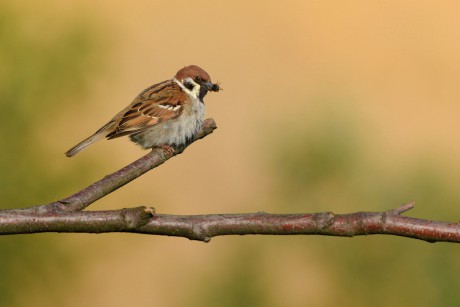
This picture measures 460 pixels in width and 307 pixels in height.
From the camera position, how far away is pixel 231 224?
1378 millimetres

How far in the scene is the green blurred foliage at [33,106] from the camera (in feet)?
11.4

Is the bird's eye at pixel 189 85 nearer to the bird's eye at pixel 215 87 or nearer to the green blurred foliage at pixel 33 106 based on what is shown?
the bird's eye at pixel 215 87

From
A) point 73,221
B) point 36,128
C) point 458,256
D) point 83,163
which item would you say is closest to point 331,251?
point 458,256

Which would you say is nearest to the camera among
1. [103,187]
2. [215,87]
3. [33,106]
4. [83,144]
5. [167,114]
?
[103,187]

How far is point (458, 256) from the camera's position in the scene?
3.37 metres

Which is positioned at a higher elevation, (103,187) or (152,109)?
(152,109)

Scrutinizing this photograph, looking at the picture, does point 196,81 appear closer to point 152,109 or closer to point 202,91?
point 202,91

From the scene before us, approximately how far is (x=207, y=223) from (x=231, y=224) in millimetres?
46

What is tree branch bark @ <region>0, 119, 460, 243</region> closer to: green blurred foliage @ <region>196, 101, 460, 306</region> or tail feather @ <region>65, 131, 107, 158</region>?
tail feather @ <region>65, 131, 107, 158</region>

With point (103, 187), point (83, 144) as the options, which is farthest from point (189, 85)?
point (103, 187)

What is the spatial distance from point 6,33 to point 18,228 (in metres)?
2.58

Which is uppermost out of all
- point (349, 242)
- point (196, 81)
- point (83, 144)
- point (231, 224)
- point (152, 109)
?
point (196, 81)

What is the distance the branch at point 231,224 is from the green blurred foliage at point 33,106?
80.7 inches

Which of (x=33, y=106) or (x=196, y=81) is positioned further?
(x=33, y=106)
